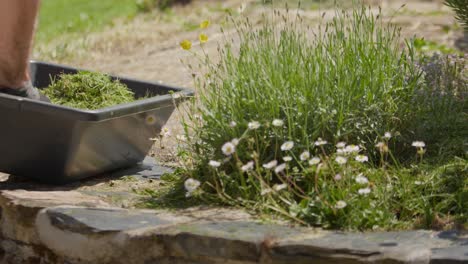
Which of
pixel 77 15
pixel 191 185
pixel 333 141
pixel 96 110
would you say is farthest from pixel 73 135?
pixel 77 15

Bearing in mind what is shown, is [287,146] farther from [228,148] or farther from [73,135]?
[73,135]

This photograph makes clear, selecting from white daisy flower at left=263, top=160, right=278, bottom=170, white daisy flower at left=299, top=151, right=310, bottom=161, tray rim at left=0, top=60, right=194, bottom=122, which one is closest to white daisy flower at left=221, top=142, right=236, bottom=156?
white daisy flower at left=263, top=160, right=278, bottom=170

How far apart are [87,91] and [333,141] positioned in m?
1.20

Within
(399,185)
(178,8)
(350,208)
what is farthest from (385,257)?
(178,8)

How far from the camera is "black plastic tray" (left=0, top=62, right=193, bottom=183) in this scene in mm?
3840

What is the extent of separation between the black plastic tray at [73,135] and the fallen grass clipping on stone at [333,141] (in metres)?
0.24

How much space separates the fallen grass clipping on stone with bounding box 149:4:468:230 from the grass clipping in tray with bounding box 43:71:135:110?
1.49 feet

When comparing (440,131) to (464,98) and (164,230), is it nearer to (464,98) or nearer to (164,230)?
(464,98)

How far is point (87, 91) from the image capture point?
429 centimetres

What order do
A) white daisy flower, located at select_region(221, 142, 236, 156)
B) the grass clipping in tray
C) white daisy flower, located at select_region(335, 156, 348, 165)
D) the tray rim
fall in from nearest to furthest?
white daisy flower, located at select_region(335, 156, 348, 165)
white daisy flower, located at select_region(221, 142, 236, 156)
the tray rim
the grass clipping in tray

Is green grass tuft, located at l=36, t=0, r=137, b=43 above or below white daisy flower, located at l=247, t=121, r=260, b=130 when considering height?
below

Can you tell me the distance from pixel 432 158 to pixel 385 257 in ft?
2.85

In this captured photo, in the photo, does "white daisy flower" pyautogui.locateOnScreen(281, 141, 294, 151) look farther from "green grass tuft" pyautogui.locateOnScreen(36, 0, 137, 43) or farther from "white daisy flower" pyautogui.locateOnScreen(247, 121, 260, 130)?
"green grass tuft" pyautogui.locateOnScreen(36, 0, 137, 43)

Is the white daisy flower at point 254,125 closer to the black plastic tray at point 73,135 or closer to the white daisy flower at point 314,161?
the white daisy flower at point 314,161
